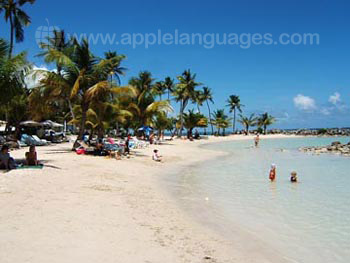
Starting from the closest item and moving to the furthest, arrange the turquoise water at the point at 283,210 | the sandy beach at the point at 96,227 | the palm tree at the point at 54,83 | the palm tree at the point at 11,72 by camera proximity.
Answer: the sandy beach at the point at 96,227 → the turquoise water at the point at 283,210 → the palm tree at the point at 11,72 → the palm tree at the point at 54,83

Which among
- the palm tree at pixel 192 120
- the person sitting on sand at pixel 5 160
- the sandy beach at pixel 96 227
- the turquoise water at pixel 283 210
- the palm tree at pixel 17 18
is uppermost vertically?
the palm tree at pixel 17 18

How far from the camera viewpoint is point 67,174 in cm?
1041

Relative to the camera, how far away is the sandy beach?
4.44 m

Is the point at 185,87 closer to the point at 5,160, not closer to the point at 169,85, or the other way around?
the point at 169,85

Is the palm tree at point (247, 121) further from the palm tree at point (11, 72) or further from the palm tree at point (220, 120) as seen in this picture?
the palm tree at point (11, 72)

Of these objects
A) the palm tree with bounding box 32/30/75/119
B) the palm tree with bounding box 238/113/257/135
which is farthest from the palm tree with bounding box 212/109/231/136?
the palm tree with bounding box 32/30/75/119

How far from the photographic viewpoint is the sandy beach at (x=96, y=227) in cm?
444

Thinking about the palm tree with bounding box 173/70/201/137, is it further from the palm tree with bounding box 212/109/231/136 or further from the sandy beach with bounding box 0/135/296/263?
the sandy beach with bounding box 0/135/296/263

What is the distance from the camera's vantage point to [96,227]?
5.51 meters

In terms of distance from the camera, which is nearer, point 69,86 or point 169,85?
point 69,86

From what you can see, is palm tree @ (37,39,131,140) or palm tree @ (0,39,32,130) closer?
palm tree @ (0,39,32,130)

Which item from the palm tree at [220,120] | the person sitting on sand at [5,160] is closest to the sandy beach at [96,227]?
the person sitting on sand at [5,160]

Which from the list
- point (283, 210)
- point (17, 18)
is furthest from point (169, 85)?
point (283, 210)

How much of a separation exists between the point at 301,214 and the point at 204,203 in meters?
2.36
